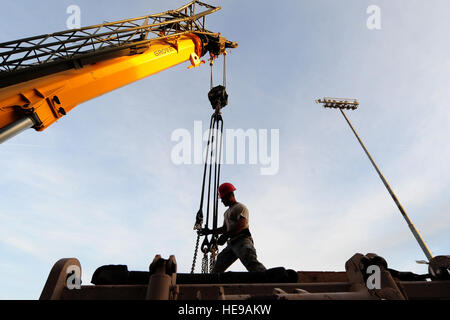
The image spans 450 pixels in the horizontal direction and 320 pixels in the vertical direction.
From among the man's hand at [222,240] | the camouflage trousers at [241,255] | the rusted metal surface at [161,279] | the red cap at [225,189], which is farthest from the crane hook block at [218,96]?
the rusted metal surface at [161,279]

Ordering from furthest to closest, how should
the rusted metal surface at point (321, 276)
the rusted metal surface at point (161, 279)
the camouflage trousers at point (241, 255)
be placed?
1. the camouflage trousers at point (241, 255)
2. the rusted metal surface at point (321, 276)
3. the rusted metal surface at point (161, 279)

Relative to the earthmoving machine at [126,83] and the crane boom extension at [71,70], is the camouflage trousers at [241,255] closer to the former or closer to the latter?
the earthmoving machine at [126,83]

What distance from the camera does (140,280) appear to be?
1773 millimetres

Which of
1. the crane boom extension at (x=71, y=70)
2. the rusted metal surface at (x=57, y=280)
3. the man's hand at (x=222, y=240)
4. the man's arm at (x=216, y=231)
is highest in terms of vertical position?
the crane boom extension at (x=71, y=70)

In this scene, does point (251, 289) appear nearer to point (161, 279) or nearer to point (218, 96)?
point (161, 279)

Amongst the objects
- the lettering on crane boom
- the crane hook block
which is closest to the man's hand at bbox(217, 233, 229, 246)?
the crane hook block

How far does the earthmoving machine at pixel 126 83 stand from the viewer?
1463mm

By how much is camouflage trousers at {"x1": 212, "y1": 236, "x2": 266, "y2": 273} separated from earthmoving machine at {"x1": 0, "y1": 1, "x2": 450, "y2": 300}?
72 cm

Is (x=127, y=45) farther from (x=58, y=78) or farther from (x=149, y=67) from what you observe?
(x=58, y=78)

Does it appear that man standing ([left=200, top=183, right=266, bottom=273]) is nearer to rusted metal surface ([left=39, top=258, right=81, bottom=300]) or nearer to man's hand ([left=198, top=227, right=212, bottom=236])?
man's hand ([left=198, top=227, right=212, bottom=236])

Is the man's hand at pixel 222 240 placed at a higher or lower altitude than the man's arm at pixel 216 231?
lower

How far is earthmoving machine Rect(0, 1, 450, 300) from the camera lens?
4.80ft

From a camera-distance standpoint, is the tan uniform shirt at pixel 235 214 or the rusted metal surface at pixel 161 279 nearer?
the rusted metal surface at pixel 161 279

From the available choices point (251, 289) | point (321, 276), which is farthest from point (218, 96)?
point (251, 289)
